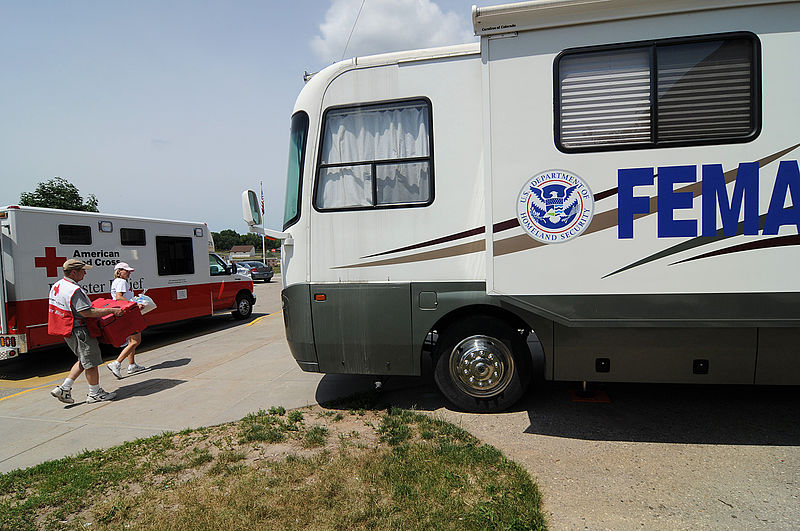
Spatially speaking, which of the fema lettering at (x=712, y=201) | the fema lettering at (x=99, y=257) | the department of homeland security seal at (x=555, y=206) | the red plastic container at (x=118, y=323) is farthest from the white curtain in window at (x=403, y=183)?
the fema lettering at (x=99, y=257)

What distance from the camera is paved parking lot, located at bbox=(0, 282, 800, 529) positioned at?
10.3 feet

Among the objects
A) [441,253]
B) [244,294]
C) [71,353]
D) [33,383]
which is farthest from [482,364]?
[244,294]

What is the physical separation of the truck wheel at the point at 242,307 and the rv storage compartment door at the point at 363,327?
8.28 meters

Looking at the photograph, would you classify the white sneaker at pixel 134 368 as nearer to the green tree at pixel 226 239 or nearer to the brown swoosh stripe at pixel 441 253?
the brown swoosh stripe at pixel 441 253

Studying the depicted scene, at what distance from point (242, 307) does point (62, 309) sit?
7056 mm

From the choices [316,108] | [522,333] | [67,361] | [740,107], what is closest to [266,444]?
[522,333]

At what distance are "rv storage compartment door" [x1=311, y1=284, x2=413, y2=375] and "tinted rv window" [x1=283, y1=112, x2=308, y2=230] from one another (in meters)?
0.84

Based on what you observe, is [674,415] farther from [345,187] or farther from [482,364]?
[345,187]

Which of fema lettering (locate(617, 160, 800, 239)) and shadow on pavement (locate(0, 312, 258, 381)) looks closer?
fema lettering (locate(617, 160, 800, 239))

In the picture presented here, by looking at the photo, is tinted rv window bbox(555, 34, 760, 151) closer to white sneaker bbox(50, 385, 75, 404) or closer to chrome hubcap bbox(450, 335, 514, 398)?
chrome hubcap bbox(450, 335, 514, 398)

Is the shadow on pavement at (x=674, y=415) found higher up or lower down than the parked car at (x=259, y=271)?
lower down

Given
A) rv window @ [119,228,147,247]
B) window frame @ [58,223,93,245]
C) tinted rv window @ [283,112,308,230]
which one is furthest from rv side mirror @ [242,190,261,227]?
rv window @ [119,228,147,247]

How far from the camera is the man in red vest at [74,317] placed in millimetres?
5387

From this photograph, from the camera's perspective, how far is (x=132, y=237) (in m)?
9.05
